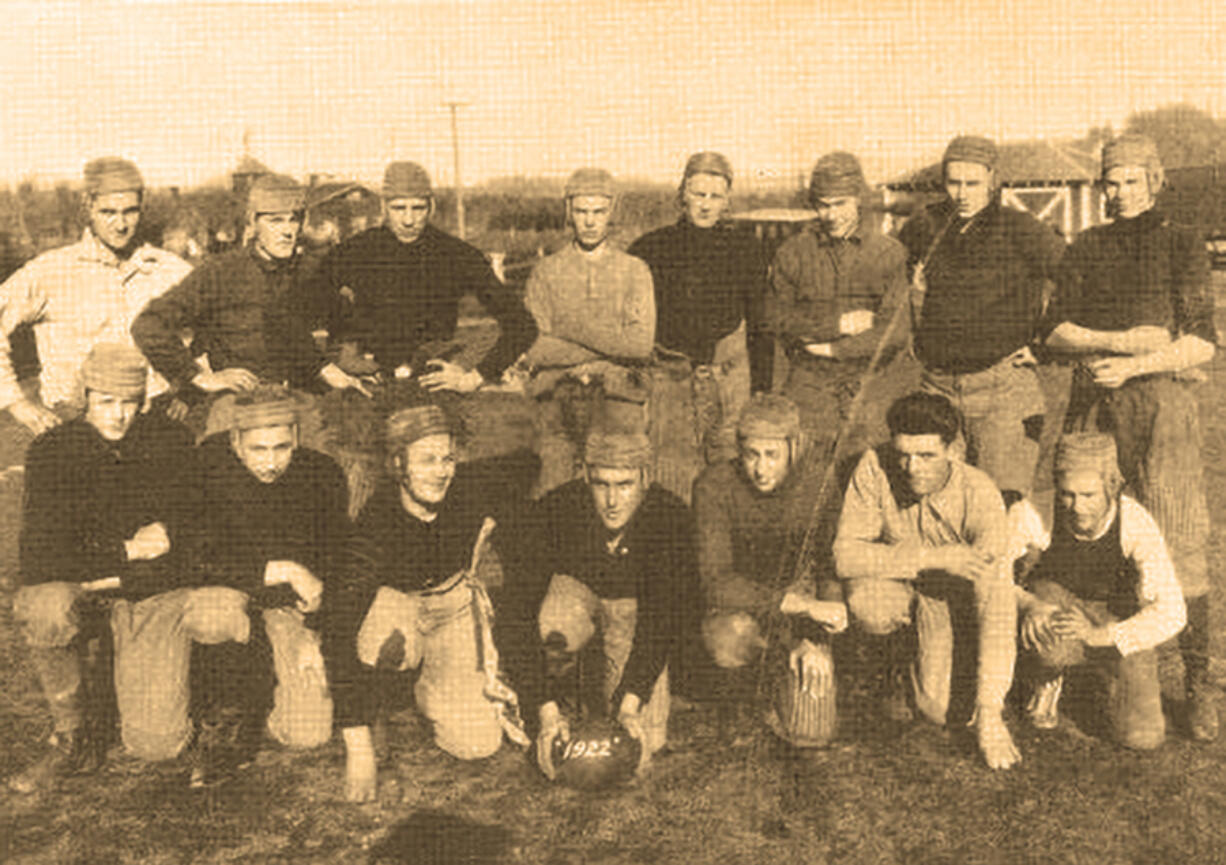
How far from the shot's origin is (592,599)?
435 centimetres

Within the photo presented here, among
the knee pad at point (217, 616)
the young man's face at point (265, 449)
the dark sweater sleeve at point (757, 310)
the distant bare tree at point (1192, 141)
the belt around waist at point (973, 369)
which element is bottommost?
the knee pad at point (217, 616)

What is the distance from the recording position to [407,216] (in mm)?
5070

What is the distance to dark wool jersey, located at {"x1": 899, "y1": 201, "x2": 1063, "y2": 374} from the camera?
4879mm

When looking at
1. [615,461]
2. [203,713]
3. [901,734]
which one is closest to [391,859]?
[203,713]

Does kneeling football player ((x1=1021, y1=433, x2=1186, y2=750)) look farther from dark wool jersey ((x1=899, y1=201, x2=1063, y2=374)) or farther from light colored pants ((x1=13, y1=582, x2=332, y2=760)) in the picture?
light colored pants ((x1=13, y1=582, x2=332, y2=760))

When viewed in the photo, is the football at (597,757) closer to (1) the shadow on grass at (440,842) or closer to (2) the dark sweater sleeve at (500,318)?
(1) the shadow on grass at (440,842)

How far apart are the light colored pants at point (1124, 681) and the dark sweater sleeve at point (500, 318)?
2.42 meters

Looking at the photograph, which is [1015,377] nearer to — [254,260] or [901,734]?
[901,734]

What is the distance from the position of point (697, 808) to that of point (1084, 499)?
1788 millimetres

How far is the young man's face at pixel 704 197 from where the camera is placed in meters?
5.24

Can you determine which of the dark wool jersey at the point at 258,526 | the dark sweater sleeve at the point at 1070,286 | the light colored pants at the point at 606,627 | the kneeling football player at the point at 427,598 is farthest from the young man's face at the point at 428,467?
the dark sweater sleeve at the point at 1070,286

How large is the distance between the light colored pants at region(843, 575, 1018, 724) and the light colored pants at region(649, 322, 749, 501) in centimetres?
112

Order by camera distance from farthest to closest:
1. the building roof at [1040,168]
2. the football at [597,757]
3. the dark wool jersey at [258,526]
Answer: the building roof at [1040,168], the dark wool jersey at [258,526], the football at [597,757]

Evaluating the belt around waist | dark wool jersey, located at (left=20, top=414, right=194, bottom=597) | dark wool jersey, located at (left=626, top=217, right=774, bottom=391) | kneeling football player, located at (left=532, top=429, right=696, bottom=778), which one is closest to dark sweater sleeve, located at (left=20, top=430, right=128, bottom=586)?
dark wool jersey, located at (left=20, top=414, right=194, bottom=597)
